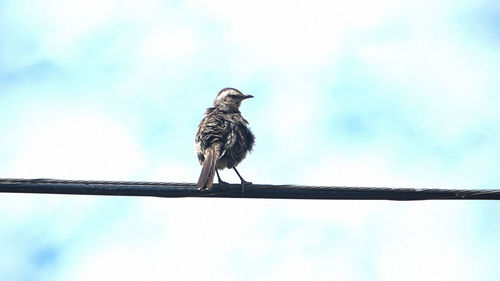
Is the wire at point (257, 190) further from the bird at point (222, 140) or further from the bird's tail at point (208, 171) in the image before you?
the bird at point (222, 140)

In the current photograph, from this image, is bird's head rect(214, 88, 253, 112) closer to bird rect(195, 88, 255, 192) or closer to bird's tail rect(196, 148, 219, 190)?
bird rect(195, 88, 255, 192)

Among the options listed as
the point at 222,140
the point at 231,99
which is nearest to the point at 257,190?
the point at 222,140

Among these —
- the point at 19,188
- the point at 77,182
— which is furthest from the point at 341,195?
the point at 19,188

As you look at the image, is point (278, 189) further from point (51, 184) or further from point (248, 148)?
point (248, 148)

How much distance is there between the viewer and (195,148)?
8.68m

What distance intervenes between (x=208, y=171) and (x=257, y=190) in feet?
5.05

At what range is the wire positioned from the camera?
5.39 metres

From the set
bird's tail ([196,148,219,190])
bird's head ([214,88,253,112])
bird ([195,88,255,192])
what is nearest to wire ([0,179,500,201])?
bird's tail ([196,148,219,190])

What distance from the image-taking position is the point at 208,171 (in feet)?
23.6

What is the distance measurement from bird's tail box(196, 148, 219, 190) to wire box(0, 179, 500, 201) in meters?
0.55

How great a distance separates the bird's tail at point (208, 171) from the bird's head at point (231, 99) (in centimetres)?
240

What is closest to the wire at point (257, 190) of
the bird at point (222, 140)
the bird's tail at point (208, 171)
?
the bird's tail at point (208, 171)

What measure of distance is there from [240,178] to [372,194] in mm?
3306

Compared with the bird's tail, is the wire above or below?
below
